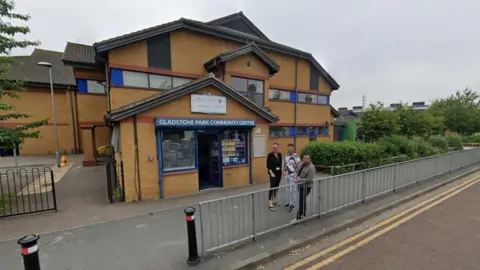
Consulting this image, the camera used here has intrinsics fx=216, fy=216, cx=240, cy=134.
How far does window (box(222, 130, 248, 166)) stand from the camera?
870 cm

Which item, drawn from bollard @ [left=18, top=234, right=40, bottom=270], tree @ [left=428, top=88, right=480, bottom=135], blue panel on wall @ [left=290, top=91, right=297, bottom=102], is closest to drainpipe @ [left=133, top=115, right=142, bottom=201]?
bollard @ [left=18, top=234, right=40, bottom=270]

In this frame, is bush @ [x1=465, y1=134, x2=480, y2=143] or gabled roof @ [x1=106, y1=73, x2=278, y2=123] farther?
bush @ [x1=465, y1=134, x2=480, y2=143]

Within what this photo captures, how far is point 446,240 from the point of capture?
4.41 meters

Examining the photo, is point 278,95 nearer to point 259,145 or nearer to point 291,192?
point 259,145

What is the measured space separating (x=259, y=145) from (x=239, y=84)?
4014 mm

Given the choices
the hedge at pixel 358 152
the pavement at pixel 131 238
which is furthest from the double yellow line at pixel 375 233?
the hedge at pixel 358 152

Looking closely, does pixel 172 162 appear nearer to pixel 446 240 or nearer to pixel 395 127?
pixel 446 240

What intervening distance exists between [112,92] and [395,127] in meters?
16.8

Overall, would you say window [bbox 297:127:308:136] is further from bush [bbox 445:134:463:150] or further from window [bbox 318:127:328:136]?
bush [bbox 445:134:463:150]

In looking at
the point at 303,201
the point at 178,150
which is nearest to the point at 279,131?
the point at 178,150

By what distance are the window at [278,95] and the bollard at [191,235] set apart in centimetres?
1370

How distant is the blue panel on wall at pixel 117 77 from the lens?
10148 millimetres

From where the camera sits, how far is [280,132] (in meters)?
17.0

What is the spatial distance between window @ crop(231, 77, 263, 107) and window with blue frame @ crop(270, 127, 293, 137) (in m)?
4.59
